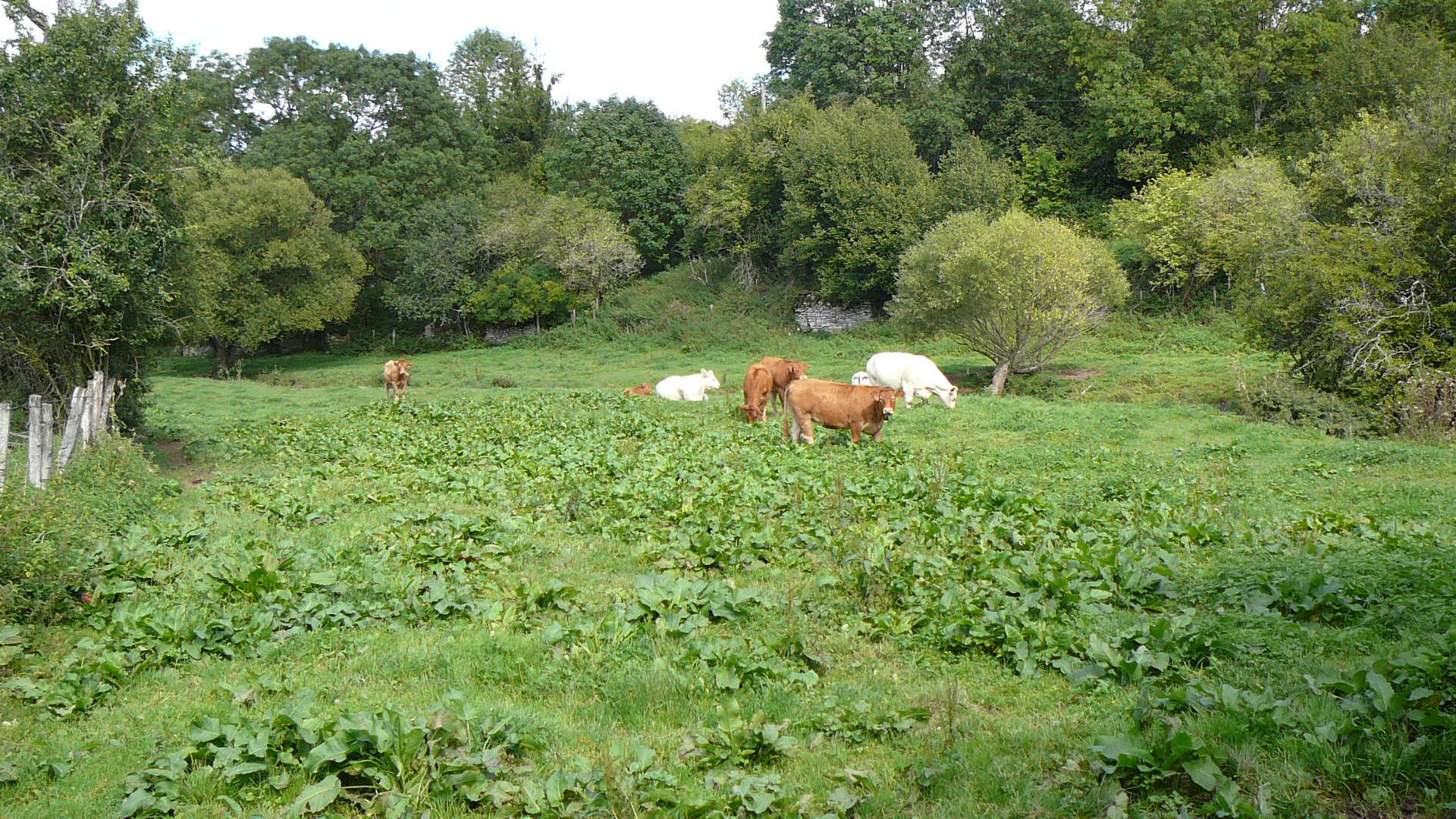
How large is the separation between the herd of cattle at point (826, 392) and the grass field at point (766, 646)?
2.24 m

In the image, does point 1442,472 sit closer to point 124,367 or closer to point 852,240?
point 124,367

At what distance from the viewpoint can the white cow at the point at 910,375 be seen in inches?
949

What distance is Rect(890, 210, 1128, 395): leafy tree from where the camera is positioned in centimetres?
2688

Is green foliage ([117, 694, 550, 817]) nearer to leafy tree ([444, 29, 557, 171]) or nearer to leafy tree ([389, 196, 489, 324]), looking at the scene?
leafy tree ([389, 196, 489, 324])

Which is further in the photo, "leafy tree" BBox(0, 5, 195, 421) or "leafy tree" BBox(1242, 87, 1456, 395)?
"leafy tree" BBox(1242, 87, 1456, 395)

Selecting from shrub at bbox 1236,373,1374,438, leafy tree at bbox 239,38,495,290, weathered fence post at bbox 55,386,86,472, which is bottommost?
shrub at bbox 1236,373,1374,438

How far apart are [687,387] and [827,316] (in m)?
20.9

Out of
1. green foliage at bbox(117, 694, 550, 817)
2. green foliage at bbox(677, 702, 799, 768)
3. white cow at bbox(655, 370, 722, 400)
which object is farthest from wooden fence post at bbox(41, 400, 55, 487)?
white cow at bbox(655, 370, 722, 400)

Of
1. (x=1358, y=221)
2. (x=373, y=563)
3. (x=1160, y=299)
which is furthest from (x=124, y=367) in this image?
(x=1160, y=299)

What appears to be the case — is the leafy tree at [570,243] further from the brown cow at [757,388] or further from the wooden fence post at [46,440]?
the wooden fence post at [46,440]

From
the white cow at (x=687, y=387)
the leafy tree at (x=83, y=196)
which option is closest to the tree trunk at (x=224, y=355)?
the white cow at (x=687, y=387)

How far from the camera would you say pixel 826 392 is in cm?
1558

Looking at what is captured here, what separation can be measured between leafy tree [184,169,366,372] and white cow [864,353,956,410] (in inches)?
1095

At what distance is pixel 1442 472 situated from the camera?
1270cm
